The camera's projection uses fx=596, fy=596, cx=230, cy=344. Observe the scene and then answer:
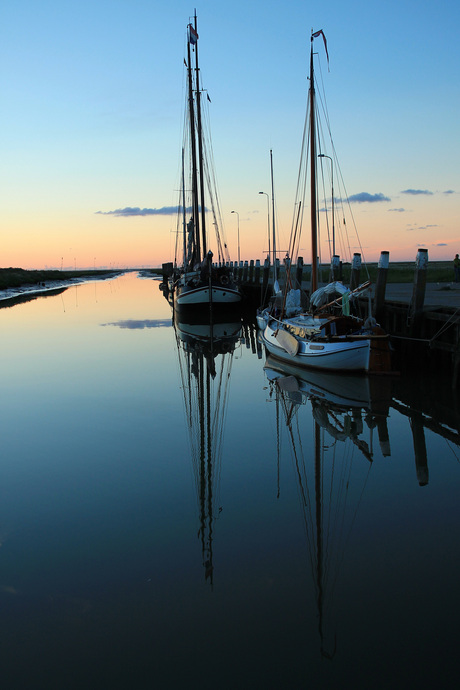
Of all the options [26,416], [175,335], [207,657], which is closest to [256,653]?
[207,657]

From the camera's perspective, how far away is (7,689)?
476cm

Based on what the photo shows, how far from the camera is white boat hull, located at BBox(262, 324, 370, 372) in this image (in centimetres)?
1781

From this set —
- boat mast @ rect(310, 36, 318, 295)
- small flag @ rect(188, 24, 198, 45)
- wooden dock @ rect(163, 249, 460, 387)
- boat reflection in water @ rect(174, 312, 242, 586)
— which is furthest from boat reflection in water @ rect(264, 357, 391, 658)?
small flag @ rect(188, 24, 198, 45)

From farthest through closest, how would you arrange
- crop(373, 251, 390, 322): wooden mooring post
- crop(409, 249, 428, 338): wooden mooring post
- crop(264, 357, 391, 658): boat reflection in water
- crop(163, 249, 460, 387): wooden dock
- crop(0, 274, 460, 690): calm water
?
crop(373, 251, 390, 322): wooden mooring post → crop(409, 249, 428, 338): wooden mooring post → crop(163, 249, 460, 387): wooden dock → crop(264, 357, 391, 658): boat reflection in water → crop(0, 274, 460, 690): calm water

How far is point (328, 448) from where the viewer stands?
1104 centimetres

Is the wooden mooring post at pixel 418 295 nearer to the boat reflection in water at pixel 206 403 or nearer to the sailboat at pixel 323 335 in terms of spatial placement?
the sailboat at pixel 323 335

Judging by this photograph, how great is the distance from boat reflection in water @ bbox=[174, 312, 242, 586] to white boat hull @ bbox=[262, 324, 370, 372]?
256 cm

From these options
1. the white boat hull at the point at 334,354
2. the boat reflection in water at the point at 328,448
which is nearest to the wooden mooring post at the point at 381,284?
the white boat hull at the point at 334,354

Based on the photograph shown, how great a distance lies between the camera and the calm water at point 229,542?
16.6ft

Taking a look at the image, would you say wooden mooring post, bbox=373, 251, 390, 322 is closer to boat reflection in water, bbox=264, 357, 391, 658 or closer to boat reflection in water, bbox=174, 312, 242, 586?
boat reflection in water, bbox=264, 357, 391, 658

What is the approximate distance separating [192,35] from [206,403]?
31364mm

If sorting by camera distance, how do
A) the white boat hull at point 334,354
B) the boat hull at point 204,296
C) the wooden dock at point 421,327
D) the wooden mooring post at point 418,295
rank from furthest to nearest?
the boat hull at point 204,296 → the wooden mooring post at point 418,295 → the white boat hull at point 334,354 → the wooden dock at point 421,327

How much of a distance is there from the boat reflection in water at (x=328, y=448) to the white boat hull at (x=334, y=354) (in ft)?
1.13

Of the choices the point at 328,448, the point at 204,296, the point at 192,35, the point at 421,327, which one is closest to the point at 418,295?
the point at 421,327
